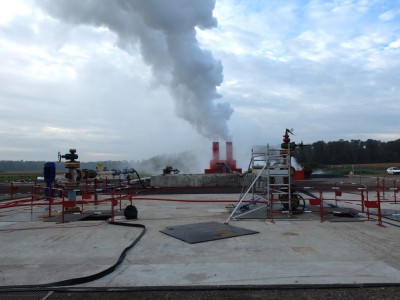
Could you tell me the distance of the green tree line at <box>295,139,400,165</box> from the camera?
117438mm

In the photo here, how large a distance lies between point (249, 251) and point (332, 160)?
4585 inches

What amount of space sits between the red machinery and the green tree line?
3453 inches

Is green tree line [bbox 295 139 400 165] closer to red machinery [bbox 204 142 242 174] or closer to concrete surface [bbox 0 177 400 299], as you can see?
red machinery [bbox 204 142 242 174]

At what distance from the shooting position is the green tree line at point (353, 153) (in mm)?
117438

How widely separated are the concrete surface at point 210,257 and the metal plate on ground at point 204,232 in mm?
241

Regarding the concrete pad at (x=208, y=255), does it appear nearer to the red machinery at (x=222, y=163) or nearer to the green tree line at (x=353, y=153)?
the red machinery at (x=222, y=163)

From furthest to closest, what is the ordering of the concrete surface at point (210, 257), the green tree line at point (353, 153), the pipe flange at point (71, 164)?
the green tree line at point (353, 153) < the pipe flange at point (71, 164) < the concrete surface at point (210, 257)

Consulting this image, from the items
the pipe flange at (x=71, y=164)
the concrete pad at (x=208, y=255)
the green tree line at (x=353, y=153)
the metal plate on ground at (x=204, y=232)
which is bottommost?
the concrete pad at (x=208, y=255)

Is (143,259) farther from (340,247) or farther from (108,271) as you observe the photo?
(340,247)

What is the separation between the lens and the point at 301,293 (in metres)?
5.12

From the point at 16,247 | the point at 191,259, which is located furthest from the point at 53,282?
the point at 16,247

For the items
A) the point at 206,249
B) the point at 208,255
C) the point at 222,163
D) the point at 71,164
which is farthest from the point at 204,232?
the point at 222,163

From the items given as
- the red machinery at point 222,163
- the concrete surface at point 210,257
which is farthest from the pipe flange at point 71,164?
the red machinery at point 222,163

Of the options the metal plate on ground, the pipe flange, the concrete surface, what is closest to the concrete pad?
the concrete surface
